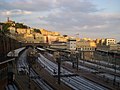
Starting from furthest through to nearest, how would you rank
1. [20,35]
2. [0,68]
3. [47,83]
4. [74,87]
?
[20,35] → [47,83] → [74,87] → [0,68]

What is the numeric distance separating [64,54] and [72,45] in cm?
2788

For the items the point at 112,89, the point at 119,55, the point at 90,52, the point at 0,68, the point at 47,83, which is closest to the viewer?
the point at 0,68

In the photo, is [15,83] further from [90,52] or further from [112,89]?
[90,52]

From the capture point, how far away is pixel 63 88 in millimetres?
33906

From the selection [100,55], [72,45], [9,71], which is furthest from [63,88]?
[72,45]

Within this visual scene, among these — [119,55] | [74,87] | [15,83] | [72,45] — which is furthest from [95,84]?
[72,45]

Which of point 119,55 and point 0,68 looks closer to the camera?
point 0,68

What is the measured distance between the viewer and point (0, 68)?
27.5 meters

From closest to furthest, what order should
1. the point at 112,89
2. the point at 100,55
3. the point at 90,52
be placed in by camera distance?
the point at 112,89, the point at 100,55, the point at 90,52

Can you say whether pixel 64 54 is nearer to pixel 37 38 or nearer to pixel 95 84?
pixel 95 84

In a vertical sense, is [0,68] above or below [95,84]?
above

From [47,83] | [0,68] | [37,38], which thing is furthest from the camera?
[37,38]

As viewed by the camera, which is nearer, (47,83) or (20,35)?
(47,83)

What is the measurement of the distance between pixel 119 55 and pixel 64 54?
113 feet
